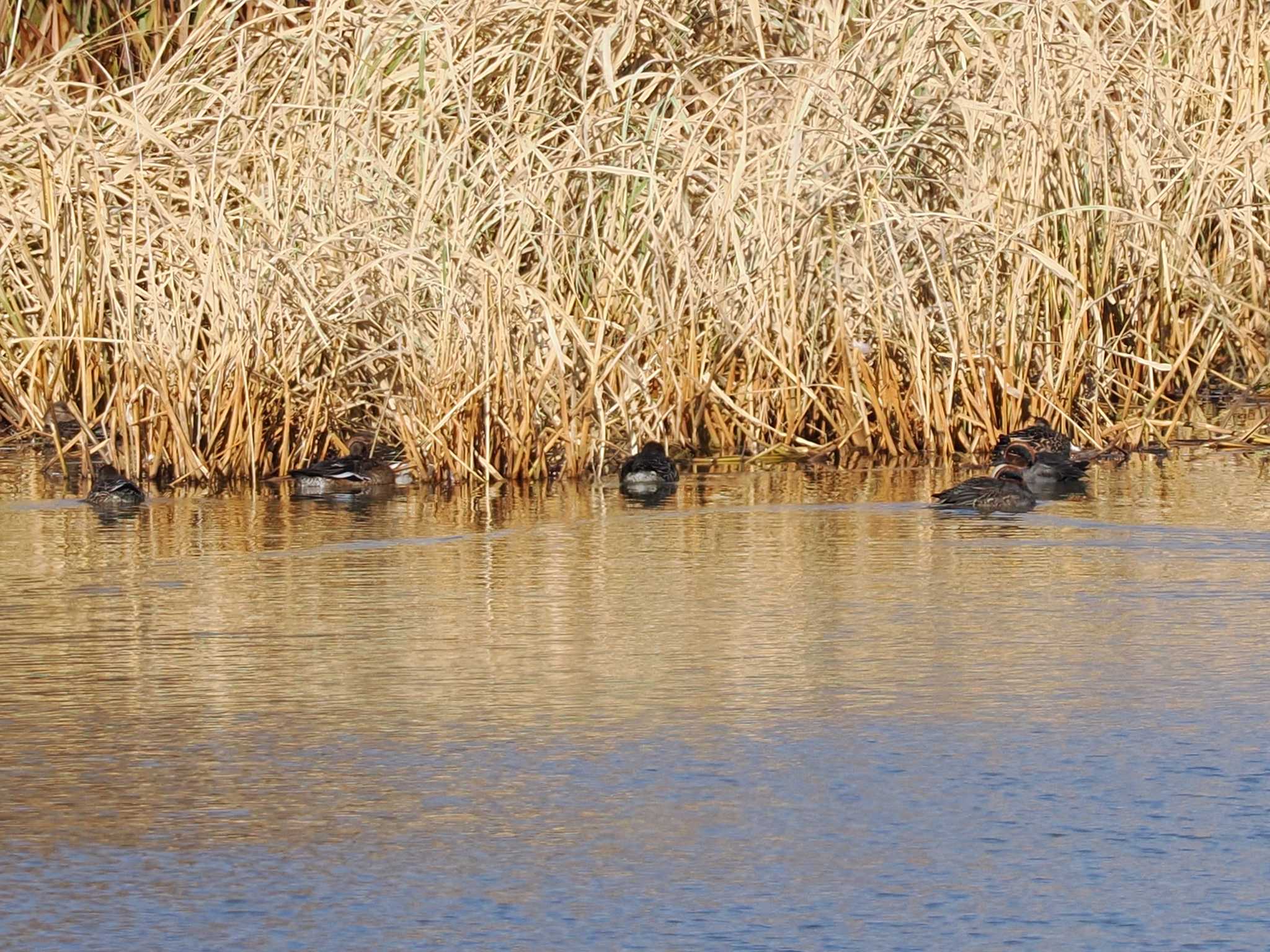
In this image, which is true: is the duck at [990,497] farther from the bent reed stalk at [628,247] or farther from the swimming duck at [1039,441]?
the bent reed stalk at [628,247]

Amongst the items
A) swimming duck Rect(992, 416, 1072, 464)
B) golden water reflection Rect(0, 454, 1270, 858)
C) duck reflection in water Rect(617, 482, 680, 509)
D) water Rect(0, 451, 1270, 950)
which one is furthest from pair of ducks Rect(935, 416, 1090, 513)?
duck reflection in water Rect(617, 482, 680, 509)

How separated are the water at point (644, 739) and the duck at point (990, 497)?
1.32 feet

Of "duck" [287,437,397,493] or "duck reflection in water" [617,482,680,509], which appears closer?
"duck reflection in water" [617,482,680,509]

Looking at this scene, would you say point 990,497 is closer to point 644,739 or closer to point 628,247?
point 628,247

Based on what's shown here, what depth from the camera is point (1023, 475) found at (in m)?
9.98

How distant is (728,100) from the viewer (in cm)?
1248

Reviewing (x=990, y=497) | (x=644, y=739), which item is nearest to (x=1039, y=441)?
(x=990, y=497)

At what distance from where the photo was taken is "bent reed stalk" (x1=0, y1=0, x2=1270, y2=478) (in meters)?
11.2

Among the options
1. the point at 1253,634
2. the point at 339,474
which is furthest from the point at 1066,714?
the point at 339,474

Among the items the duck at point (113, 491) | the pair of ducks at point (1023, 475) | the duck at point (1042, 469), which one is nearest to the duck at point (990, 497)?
the pair of ducks at point (1023, 475)

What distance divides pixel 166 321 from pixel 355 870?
24.0ft

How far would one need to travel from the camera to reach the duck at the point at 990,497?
9.37m

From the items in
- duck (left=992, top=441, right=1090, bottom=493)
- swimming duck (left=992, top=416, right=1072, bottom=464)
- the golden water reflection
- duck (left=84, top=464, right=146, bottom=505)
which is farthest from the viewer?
swimming duck (left=992, top=416, right=1072, bottom=464)

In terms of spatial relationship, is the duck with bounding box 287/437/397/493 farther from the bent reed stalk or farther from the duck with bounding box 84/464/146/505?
the duck with bounding box 84/464/146/505
